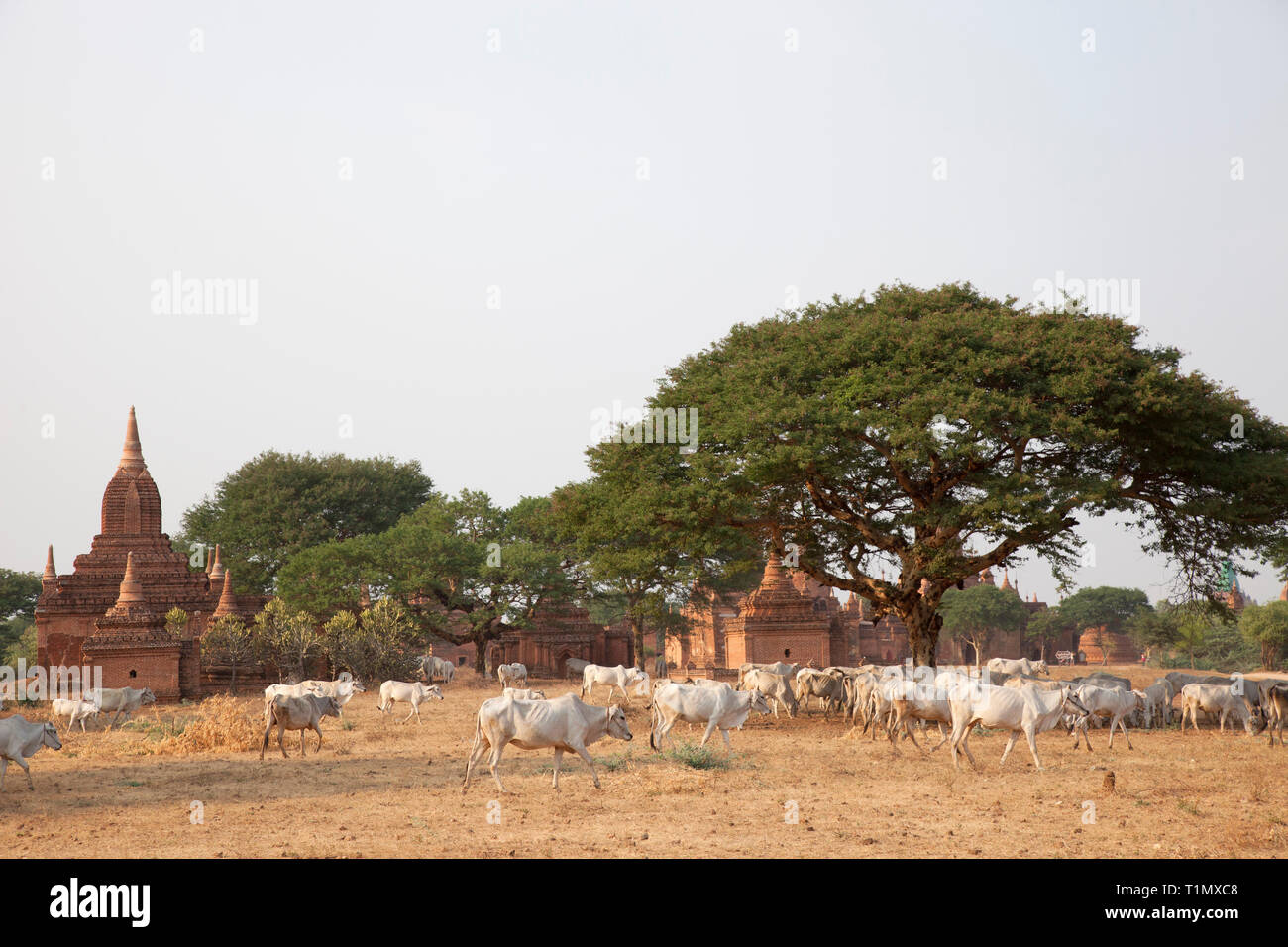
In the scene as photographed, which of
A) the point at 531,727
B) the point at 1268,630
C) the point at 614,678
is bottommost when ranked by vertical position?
the point at 1268,630

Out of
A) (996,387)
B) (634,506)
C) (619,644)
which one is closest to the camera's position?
(996,387)

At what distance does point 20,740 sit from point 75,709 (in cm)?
895

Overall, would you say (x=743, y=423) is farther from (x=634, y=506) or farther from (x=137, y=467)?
(x=137, y=467)

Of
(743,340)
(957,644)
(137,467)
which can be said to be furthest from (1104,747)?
(957,644)

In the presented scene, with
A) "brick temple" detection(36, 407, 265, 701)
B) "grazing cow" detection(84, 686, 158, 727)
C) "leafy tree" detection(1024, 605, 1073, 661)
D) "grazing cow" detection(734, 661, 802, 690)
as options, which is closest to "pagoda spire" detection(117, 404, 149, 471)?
"brick temple" detection(36, 407, 265, 701)

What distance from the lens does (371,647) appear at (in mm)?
38094

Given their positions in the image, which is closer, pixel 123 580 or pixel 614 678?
pixel 614 678

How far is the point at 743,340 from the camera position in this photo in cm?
2639

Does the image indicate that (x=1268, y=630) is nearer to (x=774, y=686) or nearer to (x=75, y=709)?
(x=774, y=686)

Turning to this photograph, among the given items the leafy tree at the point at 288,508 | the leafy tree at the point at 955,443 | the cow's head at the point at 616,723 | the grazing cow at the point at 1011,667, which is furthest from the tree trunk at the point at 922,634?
the leafy tree at the point at 288,508

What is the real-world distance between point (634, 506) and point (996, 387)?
7.81m

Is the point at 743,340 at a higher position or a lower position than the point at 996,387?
higher

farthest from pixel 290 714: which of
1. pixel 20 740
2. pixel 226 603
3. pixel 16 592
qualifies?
pixel 16 592
